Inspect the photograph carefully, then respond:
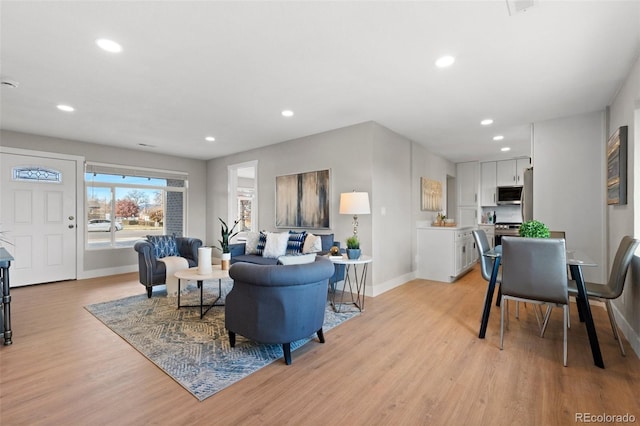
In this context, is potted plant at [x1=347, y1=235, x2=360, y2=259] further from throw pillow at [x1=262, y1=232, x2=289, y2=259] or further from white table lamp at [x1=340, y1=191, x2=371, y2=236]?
throw pillow at [x1=262, y1=232, x2=289, y2=259]

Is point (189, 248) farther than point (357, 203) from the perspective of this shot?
Yes

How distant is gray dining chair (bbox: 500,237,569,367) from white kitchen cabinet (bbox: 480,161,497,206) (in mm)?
5231

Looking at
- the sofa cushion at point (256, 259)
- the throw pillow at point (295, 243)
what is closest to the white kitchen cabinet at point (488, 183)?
the throw pillow at point (295, 243)

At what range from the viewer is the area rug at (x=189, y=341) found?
2127 mm

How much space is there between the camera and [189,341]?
268 centimetres

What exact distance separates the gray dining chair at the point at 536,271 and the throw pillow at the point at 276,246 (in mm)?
2826

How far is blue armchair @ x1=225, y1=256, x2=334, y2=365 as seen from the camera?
219 cm

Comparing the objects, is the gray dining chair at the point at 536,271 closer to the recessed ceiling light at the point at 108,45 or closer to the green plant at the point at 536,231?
the green plant at the point at 536,231

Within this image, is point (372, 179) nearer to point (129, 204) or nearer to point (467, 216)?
point (467, 216)

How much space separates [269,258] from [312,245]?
0.73 metres

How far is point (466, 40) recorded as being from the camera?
224 cm

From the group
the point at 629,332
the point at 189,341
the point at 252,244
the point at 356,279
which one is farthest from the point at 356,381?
the point at 252,244

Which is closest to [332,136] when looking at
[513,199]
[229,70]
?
[229,70]

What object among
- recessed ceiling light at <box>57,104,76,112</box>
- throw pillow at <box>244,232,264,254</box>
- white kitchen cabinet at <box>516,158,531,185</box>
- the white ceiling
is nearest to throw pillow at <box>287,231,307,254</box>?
throw pillow at <box>244,232,264,254</box>
